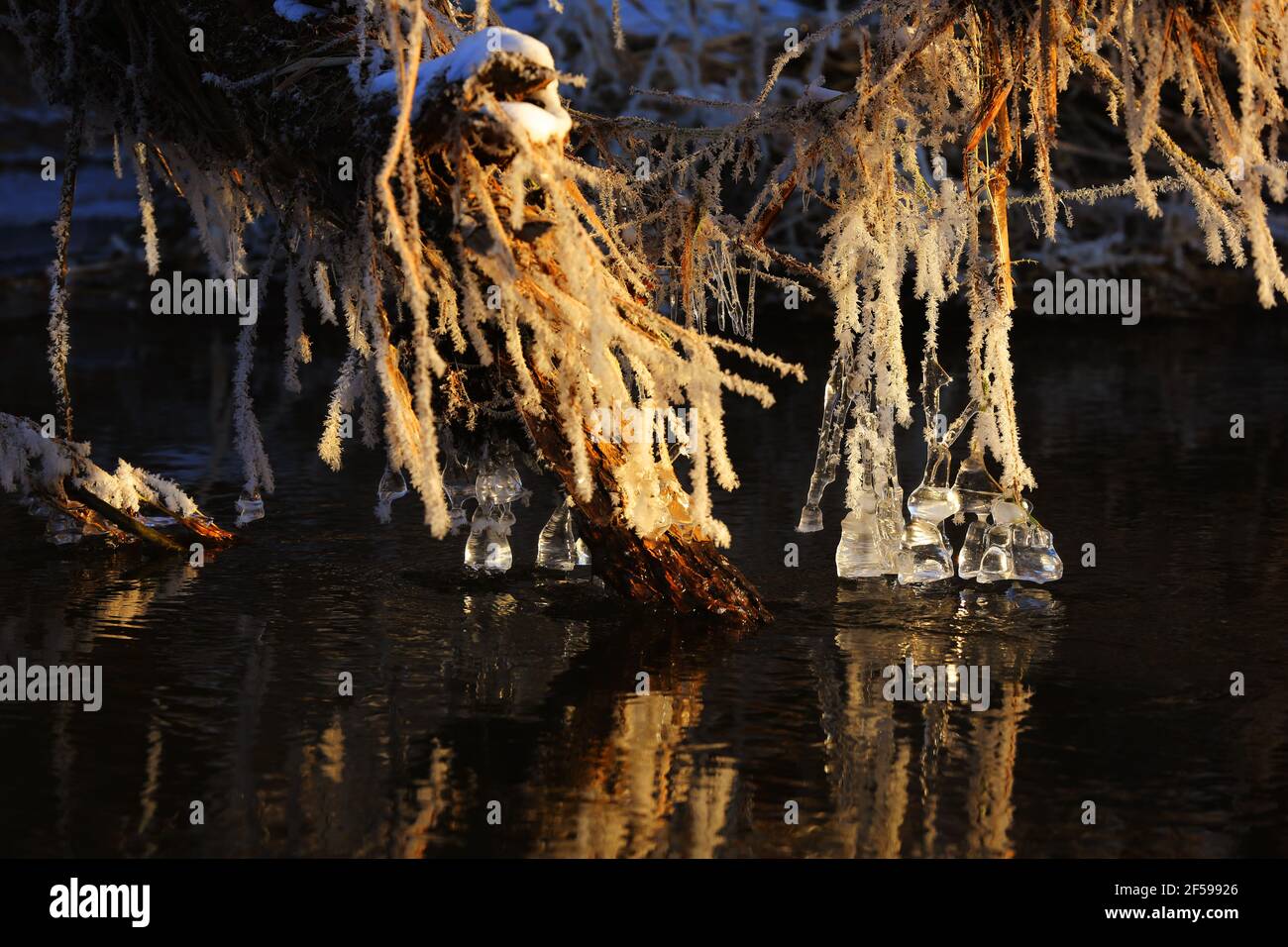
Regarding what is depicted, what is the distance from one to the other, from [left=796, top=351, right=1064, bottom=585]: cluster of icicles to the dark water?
14cm

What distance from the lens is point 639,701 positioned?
562 centimetres

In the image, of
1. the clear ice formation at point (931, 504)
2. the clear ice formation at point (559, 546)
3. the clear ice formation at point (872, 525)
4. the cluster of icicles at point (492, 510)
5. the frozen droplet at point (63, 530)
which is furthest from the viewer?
the frozen droplet at point (63, 530)

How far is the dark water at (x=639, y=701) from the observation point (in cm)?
456

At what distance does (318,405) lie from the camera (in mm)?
12680

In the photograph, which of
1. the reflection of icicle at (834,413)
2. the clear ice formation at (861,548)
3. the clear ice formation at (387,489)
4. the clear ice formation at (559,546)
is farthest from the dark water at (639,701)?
the reflection of icicle at (834,413)

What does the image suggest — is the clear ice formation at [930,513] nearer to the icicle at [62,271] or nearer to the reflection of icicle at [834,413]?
the reflection of icicle at [834,413]

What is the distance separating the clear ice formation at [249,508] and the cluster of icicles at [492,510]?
0.10m

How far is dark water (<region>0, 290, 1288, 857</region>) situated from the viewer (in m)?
4.56

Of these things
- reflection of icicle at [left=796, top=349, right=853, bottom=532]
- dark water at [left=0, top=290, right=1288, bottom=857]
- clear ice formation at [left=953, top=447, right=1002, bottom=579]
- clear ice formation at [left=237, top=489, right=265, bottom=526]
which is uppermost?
reflection of icicle at [left=796, top=349, right=853, bottom=532]

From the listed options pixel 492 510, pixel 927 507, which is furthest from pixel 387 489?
pixel 927 507

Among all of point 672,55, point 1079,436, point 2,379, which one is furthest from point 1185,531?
point 672,55

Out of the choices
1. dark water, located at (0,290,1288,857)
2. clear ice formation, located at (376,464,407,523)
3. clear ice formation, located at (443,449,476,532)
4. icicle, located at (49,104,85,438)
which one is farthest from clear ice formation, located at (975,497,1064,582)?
icicle, located at (49,104,85,438)

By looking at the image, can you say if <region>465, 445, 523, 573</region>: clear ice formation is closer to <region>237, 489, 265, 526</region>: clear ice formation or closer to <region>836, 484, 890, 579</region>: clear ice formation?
<region>237, 489, 265, 526</region>: clear ice formation
